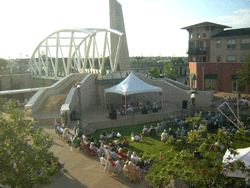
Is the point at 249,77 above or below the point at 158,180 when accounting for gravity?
above

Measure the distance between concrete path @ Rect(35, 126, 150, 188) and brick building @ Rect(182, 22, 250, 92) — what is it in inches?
1062

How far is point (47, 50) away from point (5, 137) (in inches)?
1830

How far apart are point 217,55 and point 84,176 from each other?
35.5 meters

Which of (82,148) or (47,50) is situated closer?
(82,148)

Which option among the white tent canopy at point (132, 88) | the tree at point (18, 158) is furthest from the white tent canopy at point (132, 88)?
the tree at point (18, 158)

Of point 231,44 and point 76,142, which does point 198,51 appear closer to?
point 231,44

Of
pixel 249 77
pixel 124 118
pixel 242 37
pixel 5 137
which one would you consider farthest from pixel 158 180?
pixel 242 37

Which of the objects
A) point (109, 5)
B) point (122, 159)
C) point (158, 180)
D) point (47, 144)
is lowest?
point (122, 159)

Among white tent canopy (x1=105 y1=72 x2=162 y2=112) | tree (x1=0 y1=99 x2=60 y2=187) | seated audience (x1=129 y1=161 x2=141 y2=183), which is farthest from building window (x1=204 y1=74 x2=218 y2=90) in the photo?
tree (x1=0 y1=99 x2=60 y2=187)

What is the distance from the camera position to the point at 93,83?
2830 cm

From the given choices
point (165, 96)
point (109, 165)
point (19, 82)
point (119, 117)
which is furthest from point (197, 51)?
point (19, 82)

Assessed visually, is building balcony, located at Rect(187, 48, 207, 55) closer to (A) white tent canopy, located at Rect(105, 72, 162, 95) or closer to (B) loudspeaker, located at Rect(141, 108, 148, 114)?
(A) white tent canopy, located at Rect(105, 72, 162, 95)

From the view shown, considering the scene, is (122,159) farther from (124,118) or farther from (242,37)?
(242,37)

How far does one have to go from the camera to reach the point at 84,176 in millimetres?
11180
